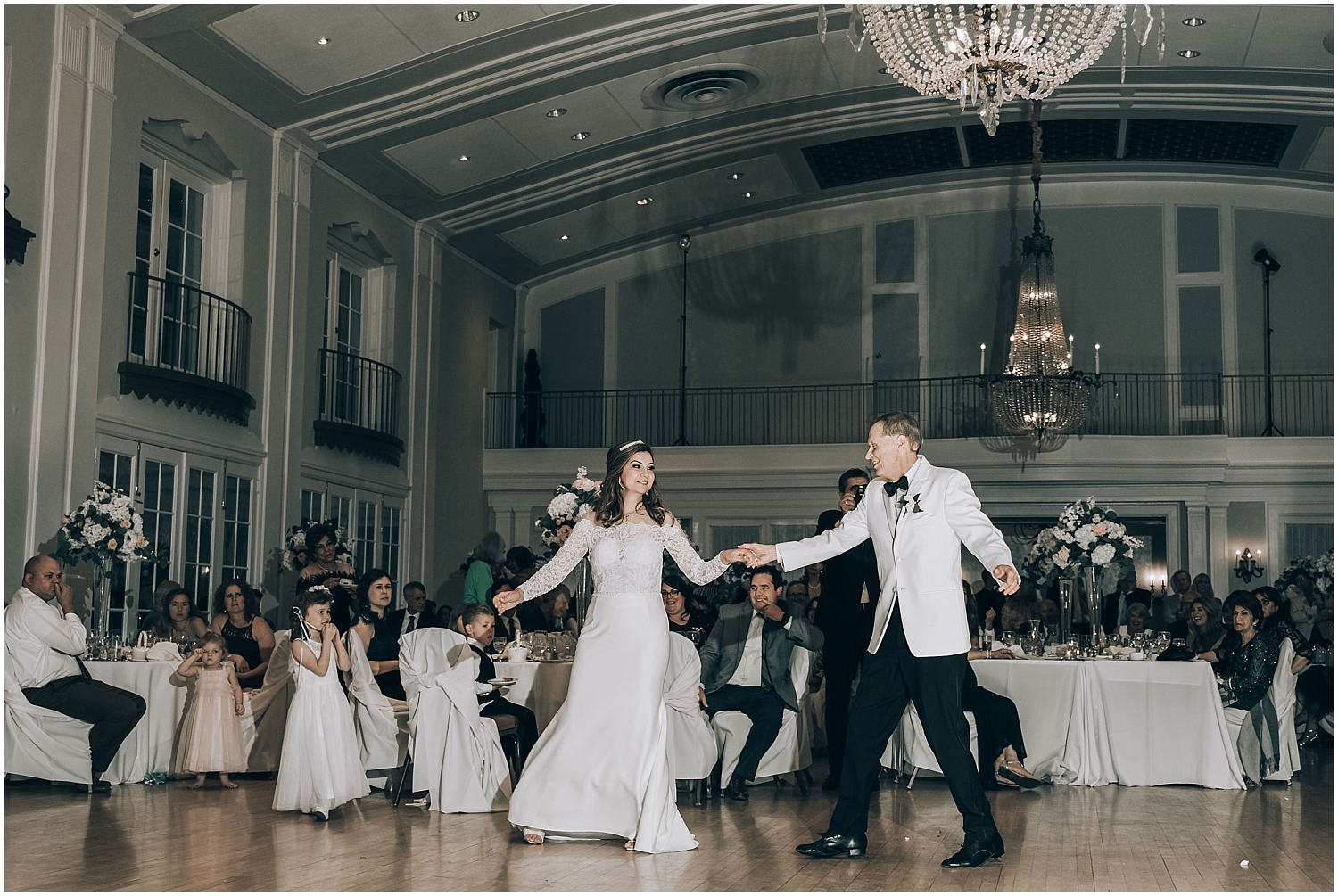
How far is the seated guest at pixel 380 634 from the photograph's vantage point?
7.27 metres

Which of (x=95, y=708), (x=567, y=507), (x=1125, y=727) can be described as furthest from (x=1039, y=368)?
(x=95, y=708)

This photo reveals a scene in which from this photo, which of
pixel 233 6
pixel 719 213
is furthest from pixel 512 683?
pixel 719 213

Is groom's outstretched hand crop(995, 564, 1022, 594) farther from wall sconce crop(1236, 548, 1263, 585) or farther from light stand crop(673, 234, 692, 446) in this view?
light stand crop(673, 234, 692, 446)

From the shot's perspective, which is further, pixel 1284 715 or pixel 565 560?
pixel 1284 715

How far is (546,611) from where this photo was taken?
10.6m

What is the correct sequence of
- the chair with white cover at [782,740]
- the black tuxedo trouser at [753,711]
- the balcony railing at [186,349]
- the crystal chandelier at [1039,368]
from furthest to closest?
the crystal chandelier at [1039,368] → the balcony railing at [186,349] → the chair with white cover at [782,740] → the black tuxedo trouser at [753,711]

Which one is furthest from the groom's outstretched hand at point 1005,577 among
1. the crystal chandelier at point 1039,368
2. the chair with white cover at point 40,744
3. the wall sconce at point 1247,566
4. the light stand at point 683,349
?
the light stand at point 683,349

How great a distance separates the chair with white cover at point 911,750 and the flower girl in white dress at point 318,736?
2.93 m

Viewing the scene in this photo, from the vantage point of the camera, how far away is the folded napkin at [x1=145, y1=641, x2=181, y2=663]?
7664 mm

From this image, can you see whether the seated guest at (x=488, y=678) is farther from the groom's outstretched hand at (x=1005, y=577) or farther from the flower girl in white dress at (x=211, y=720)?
the groom's outstretched hand at (x=1005, y=577)

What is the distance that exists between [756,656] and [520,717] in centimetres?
128

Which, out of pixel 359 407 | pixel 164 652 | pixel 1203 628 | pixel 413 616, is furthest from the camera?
pixel 359 407

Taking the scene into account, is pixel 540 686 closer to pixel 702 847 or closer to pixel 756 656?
pixel 756 656

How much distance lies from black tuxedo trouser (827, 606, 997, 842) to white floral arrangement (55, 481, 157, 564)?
5160 millimetres
